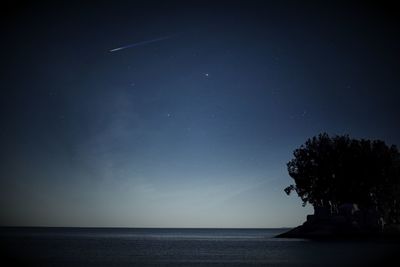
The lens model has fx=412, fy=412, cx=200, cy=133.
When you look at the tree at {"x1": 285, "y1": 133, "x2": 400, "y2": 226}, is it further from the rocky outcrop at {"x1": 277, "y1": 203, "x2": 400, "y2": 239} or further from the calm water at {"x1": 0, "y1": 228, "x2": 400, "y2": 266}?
the calm water at {"x1": 0, "y1": 228, "x2": 400, "y2": 266}

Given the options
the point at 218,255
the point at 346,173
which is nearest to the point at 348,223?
the point at 346,173

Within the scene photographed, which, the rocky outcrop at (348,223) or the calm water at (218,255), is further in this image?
the rocky outcrop at (348,223)

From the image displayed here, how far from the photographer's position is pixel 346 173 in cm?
10631

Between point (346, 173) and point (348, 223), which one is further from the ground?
point (346, 173)

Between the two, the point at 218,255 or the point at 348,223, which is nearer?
the point at 218,255

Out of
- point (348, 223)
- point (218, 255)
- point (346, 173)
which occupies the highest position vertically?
point (346, 173)

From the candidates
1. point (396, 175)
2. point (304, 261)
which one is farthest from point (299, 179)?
point (304, 261)

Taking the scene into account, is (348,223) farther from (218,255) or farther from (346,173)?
(218,255)

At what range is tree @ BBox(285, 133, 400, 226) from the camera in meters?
105

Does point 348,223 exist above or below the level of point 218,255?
above

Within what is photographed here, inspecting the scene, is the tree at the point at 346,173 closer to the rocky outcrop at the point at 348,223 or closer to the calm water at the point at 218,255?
the rocky outcrop at the point at 348,223

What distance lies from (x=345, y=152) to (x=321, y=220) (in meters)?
18.7

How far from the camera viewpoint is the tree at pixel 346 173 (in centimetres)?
10538

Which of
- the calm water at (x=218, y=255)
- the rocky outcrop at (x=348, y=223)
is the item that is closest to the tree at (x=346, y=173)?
the rocky outcrop at (x=348, y=223)
